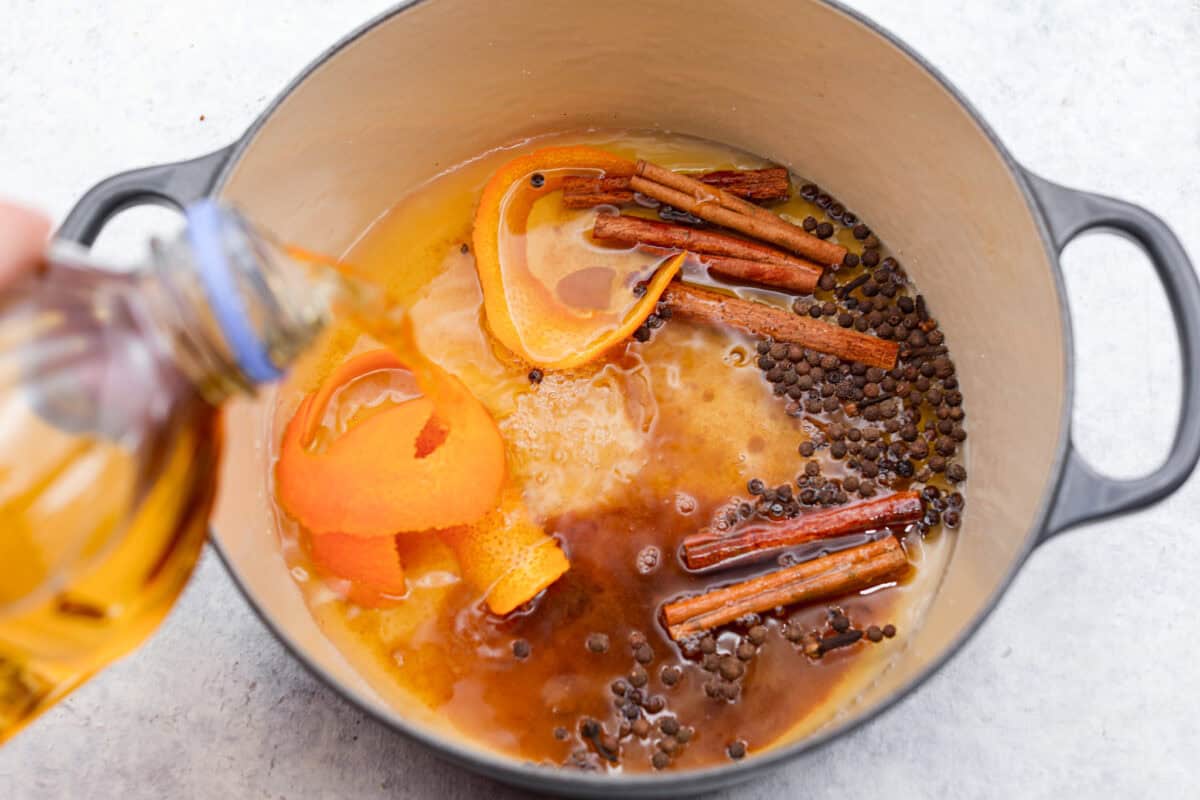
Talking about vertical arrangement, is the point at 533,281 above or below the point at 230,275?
below

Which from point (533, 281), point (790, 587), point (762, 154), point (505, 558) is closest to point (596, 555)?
point (505, 558)

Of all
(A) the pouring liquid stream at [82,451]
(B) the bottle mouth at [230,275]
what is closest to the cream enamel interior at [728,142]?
(A) the pouring liquid stream at [82,451]

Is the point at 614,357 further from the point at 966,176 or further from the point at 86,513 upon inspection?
the point at 86,513

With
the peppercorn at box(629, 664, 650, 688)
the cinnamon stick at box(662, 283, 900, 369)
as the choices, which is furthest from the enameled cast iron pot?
the peppercorn at box(629, 664, 650, 688)

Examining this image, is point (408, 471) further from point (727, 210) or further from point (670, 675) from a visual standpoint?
point (727, 210)

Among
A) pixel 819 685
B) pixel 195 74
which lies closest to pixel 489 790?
pixel 819 685

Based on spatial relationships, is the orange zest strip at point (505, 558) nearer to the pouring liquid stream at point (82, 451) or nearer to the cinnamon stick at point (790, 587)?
the cinnamon stick at point (790, 587)
